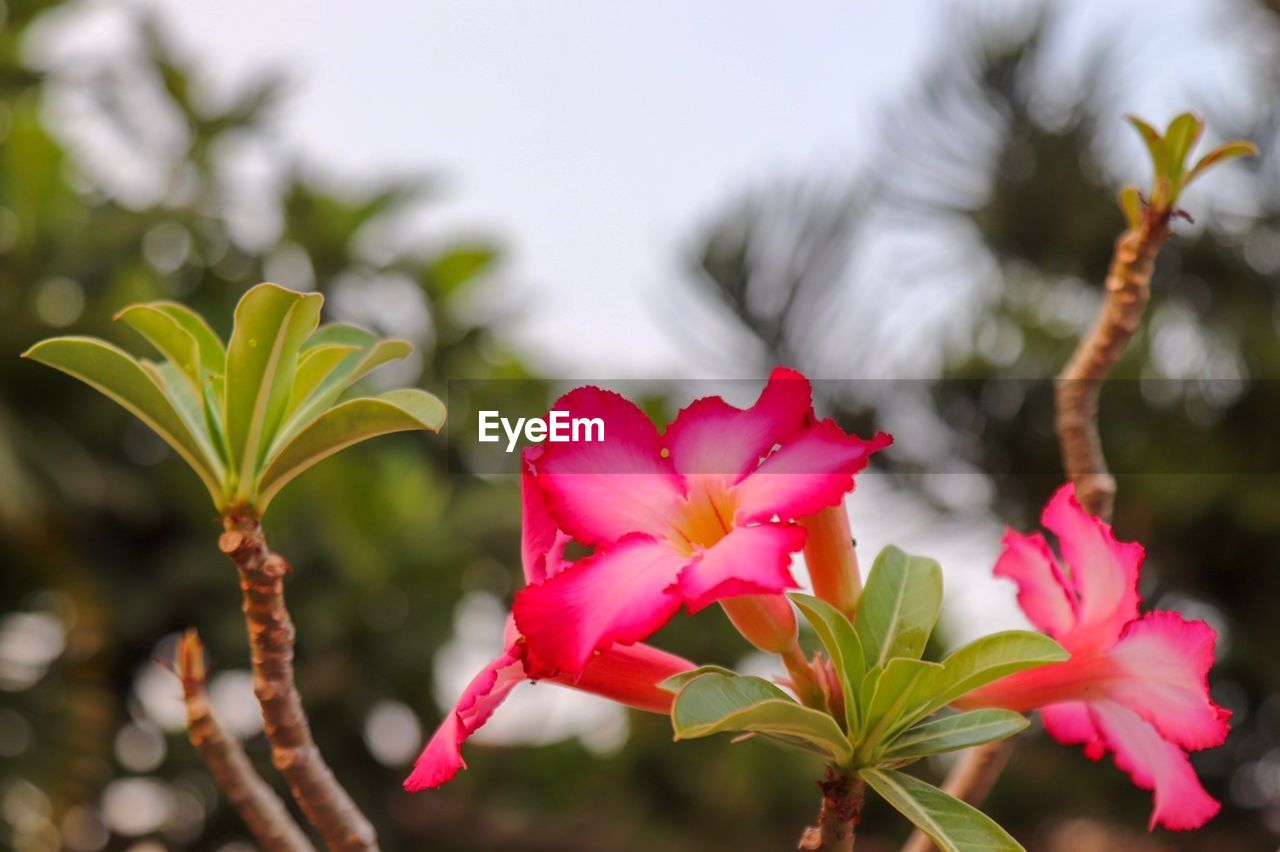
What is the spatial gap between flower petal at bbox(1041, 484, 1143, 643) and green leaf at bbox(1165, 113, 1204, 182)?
0.47 ft

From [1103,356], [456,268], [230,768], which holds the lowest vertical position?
[456,268]

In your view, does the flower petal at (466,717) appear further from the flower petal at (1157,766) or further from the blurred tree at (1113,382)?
the blurred tree at (1113,382)

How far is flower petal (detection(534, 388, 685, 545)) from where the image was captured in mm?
298

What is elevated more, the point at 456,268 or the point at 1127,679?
the point at 1127,679

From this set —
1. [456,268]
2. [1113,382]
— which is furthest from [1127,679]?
[456,268]

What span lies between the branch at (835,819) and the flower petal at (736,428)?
0.27ft

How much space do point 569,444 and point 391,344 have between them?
9 cm

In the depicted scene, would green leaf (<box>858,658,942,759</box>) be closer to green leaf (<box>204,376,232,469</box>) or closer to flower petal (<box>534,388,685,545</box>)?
flower petal (<box>534,388,685,545</box>)

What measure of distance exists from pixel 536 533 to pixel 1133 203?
26 cm

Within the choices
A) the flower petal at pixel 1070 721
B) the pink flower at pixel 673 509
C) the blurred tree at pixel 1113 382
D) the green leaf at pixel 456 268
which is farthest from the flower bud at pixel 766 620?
the green leaf at pixel 456 268

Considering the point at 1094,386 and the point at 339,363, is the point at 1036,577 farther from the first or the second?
the point at 339,363

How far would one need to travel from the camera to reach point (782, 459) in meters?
0.30

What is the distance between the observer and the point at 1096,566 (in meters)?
0.35

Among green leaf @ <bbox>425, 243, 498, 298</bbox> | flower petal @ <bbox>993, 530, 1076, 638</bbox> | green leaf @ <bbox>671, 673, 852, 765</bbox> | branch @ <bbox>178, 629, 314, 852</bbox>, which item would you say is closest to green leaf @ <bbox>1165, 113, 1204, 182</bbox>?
flower petal @ <bbox>993, 530, 1076, 638</bbox>
